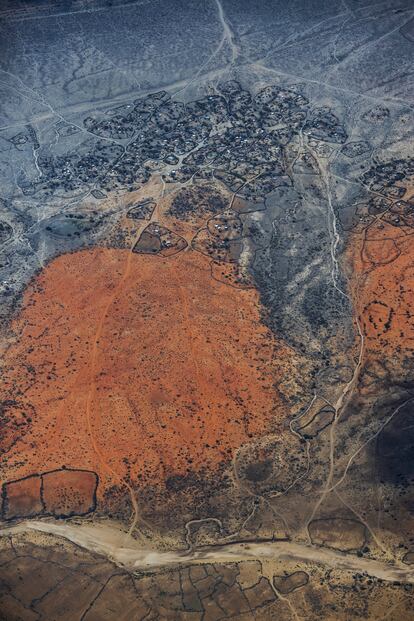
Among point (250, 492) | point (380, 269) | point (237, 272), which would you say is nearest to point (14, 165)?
point (237, 272)

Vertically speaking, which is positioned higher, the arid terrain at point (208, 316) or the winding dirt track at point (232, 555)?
the arid terrain at point (208, 316)

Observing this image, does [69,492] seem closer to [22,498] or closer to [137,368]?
[22,498]

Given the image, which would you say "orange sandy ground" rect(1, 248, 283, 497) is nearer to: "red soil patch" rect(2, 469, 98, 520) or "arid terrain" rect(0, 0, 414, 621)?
"arid terrain" rect(0, 0, 414, 621)

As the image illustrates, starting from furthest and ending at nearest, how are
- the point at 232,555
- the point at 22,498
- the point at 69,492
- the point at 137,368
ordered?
the point at 137,368, the point at 69,492, the point at 22,498, the point at 232,555

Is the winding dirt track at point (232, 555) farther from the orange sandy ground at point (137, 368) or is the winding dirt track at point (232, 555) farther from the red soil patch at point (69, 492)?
the orange sandy ground at point (137, 368)

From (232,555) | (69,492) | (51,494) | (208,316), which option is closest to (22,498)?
(51,494)

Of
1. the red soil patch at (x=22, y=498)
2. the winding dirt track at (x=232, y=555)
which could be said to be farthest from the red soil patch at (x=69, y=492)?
the winding dirt track at (x=232, y=555)
